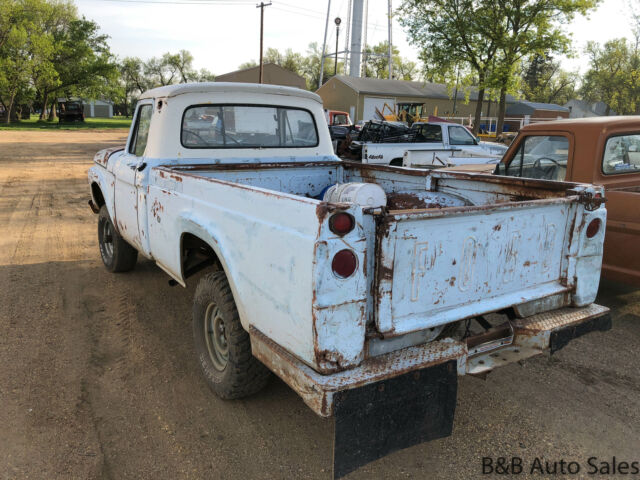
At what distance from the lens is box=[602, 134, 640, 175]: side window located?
479 centimetres

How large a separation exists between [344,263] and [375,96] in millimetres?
41687

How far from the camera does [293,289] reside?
2129mm

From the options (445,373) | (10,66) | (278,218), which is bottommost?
(445,373)

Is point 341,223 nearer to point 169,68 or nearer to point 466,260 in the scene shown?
point 466,260

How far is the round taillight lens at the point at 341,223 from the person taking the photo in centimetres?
199

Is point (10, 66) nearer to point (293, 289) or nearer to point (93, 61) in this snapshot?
point (93, 61)

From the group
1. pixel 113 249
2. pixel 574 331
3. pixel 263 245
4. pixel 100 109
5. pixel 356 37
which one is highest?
pixel 356 37

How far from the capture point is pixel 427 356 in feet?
7.43

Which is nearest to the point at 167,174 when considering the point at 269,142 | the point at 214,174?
the point at 214,174

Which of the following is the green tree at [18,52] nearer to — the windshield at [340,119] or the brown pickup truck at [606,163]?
the windshield at [340,119]

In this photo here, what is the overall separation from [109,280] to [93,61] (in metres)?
48.0

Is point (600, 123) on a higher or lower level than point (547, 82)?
lower

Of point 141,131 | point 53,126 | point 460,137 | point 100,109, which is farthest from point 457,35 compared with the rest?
point 100,109

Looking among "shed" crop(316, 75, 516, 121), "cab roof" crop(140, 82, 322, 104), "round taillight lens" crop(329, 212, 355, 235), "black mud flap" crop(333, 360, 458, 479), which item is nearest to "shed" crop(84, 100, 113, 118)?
"shed" crop(316, 75, 516, 121)
